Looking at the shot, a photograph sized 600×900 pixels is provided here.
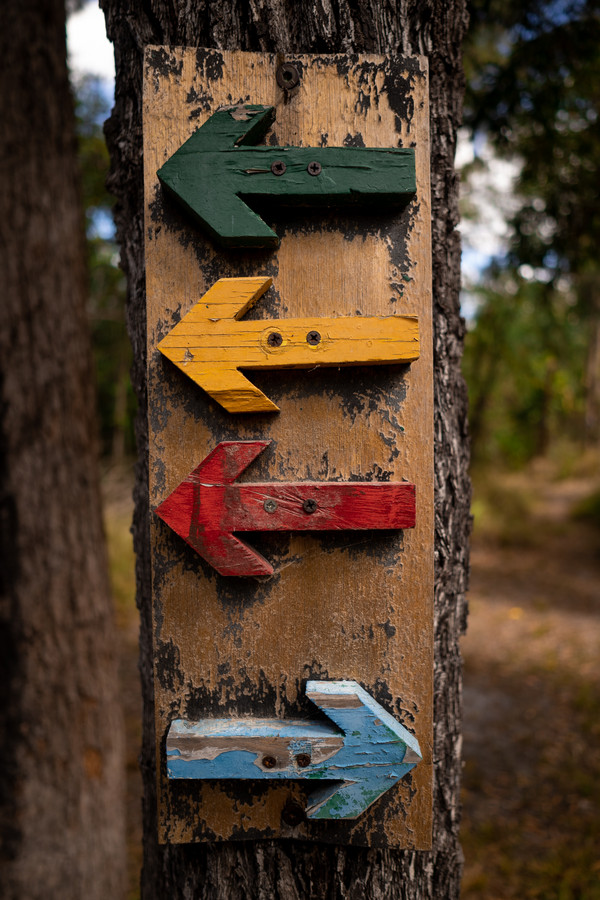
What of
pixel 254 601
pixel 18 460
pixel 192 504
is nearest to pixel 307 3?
pixel 192 504

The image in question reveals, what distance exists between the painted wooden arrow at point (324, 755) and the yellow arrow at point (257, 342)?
60 centimetres

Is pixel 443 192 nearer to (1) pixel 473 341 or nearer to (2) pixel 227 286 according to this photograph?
(2) pixel 227 286

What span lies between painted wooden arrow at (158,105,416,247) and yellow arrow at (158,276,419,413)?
11 centimetres

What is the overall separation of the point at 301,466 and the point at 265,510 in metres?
0.11

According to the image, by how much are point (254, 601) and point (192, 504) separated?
0.22m

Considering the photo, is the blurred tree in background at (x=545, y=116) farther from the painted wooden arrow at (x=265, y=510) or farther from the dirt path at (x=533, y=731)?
the dirt path at (x=533, y=731)

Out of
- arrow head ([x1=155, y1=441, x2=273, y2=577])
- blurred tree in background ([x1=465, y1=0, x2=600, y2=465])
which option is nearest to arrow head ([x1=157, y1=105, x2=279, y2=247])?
arrow head ([x1=155, y1=441, x2=273, y2=577])

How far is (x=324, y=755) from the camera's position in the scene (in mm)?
1109

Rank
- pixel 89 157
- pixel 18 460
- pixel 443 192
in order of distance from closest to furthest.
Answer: pixel 443 192 < pixel 18 460 < pixel 89 157

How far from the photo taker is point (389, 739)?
3.63 feet

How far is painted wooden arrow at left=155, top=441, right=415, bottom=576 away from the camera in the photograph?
1.11 metres

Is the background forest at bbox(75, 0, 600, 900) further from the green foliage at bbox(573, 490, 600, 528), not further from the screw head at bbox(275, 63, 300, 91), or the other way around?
the screw head at bbox(275, 63, 300, 91)

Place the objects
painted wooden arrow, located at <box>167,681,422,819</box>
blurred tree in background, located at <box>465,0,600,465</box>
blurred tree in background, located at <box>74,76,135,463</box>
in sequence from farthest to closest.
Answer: blurred tree in background, located at <box>74,76,135,463</box> < blurred tree in background, located at <box>465,0,600,465</box> < painted wooden arrow, located at <box>167,681,422,819</box>

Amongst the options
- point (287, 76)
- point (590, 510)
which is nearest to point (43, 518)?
point (287, 76)
